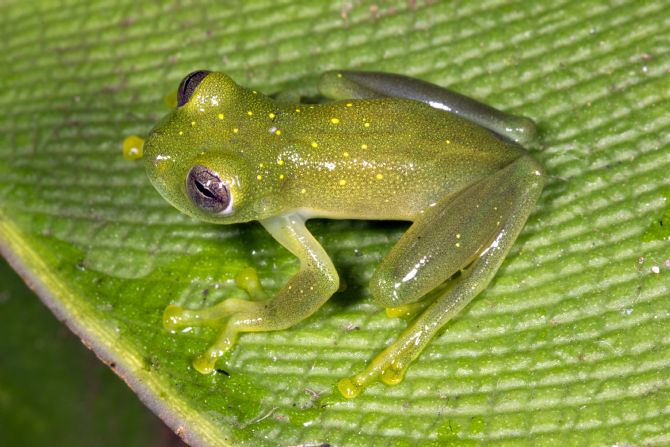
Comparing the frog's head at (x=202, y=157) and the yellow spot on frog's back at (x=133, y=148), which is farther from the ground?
the frog's head at (x=202, y=157)

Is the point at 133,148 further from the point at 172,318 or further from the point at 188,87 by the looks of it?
the point at 172,318

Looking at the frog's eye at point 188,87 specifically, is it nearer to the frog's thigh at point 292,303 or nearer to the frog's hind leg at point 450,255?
the frog's thigh at point 292,303

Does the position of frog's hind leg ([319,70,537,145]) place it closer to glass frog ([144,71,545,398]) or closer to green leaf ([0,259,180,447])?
glass frog ([144,71,545,398])

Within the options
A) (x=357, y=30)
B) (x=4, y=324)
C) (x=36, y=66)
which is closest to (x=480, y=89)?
(x=357, y=30)

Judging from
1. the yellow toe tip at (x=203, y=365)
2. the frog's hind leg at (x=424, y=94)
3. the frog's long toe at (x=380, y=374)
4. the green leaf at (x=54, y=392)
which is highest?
the frog's hind leg at (x=424, y=94)

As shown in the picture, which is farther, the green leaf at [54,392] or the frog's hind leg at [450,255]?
the green leaf at [54,392]

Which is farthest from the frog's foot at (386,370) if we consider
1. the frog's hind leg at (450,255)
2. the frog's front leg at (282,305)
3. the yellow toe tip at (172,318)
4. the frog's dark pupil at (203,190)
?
the frog's dark pupil at (203,190)

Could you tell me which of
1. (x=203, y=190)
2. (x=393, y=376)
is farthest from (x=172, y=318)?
(x=393, y=376)
